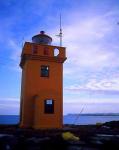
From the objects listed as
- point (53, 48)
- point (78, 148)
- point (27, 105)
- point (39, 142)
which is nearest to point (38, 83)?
point (27, 105)

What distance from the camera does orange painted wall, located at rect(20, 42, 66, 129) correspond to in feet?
64.4

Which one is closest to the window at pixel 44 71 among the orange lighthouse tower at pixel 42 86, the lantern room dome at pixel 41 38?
the orange lighthouse tower at pixel 42 86

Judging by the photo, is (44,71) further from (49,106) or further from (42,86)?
(49,106)

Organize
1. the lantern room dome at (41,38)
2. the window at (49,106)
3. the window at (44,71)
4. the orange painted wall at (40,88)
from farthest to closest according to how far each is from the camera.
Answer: the lantern room dome at (41,38)
the window at (44,71)
the window at (49,106)
the orange painted wall at (40,88)

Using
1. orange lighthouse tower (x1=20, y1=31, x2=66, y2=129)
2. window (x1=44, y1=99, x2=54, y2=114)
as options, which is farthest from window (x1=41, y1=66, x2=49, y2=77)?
window (x1=44, y1=99, x2=54, y2=114)

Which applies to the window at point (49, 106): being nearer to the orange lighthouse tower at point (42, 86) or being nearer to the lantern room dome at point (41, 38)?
the orange lighthouse tower at point (42, 86)

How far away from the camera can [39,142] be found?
12320 mm

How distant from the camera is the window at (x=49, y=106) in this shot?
19828 mm

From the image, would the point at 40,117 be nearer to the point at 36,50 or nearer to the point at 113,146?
the point at 36,50

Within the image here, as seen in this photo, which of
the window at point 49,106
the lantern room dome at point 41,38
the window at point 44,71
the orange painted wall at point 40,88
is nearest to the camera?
the orange painted wall at point 40,88

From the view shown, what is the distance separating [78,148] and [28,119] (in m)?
9.64

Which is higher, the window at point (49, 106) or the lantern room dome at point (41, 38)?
the lantern room dome at point (41, 38)

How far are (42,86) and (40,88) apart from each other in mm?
246

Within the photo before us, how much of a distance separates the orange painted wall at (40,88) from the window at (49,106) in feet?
0.84
